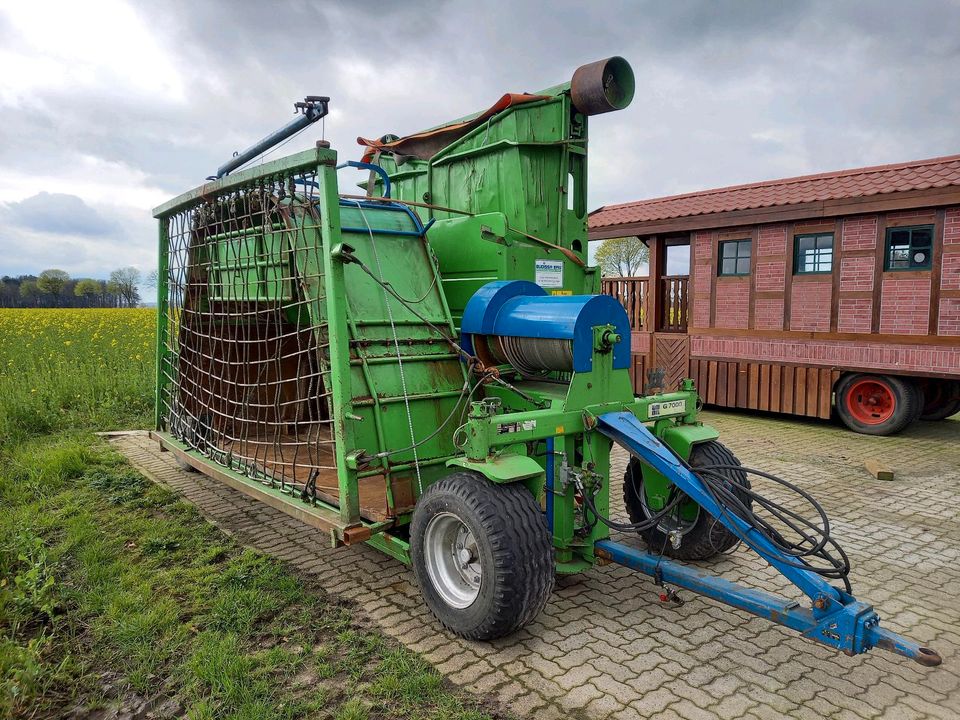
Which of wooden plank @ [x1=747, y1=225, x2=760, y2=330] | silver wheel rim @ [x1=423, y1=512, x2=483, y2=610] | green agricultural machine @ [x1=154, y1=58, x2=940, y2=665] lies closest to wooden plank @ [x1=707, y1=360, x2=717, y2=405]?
wooden plank @ [x1=747, y1=225, x2=760, y2=330]

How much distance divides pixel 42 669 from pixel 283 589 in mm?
1218

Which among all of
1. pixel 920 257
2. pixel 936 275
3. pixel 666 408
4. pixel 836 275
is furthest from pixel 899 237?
pixel 666 408

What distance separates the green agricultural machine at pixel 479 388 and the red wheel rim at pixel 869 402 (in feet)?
15.2

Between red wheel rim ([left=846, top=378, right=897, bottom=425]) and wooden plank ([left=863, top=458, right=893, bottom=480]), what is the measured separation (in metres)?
2.10

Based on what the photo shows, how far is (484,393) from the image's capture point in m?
4.35

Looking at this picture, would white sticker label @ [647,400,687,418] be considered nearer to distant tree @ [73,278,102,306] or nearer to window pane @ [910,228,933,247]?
window pane @ [910,228,933,247]

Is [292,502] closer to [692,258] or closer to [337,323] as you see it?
[337,323]

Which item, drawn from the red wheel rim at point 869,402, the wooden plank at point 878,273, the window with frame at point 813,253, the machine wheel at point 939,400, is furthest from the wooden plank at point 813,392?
the window with frame at point 813,253

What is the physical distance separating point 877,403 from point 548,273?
22.3 ft

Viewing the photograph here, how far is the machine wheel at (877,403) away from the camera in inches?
342

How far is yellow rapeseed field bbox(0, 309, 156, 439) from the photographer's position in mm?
8305

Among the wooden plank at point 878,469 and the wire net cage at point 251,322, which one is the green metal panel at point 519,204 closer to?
the wire net cage at point 251,322

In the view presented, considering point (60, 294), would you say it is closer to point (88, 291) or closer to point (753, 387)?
point (88, 291)

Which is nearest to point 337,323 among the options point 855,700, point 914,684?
point 855,700
